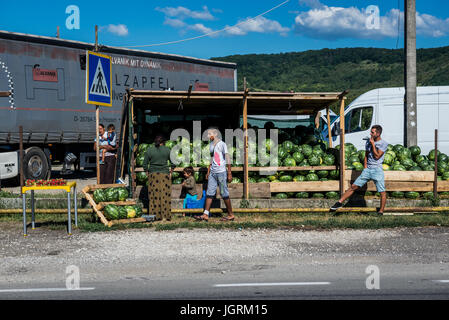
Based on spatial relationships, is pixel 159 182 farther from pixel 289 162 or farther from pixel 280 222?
pixel 289 162

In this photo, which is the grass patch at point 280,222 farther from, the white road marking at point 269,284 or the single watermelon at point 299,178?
the white road marking at point 269,284

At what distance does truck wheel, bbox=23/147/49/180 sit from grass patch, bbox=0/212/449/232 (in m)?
5.23

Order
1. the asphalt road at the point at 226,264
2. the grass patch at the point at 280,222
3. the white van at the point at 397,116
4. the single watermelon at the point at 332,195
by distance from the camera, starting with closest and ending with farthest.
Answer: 1. the asphalt road at the point at 226,264
2. the grass patch at the point at 280,222
3. the single watermelon at the point at 332,195
4. the white van at the point at 397,116

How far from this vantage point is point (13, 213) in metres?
10.9

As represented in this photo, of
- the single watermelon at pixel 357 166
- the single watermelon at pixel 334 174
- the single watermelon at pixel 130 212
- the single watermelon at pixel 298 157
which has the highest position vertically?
the single watermelon at pixel 298 157

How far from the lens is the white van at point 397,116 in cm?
1647

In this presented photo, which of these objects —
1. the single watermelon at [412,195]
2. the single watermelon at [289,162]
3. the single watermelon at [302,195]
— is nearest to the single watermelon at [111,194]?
the single watermelon at [289,162]

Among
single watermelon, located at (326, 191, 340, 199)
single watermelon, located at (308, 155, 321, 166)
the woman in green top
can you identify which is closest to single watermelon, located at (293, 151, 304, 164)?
single watermelon, located at (308, 155, 321, 166)

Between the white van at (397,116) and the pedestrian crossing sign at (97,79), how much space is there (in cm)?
844

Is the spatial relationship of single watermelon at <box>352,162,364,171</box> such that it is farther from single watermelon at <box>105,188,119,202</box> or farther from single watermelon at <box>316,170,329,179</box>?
single watermelon at <box>105,188,119,202</box>

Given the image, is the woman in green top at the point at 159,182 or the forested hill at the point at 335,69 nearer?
the woman in green top at the point at 159,182

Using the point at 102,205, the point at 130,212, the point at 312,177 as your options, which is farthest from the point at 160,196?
the point at 312,177

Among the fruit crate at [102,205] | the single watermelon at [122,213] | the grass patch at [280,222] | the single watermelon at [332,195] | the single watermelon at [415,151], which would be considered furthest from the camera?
the single watermelon at [415,151]
